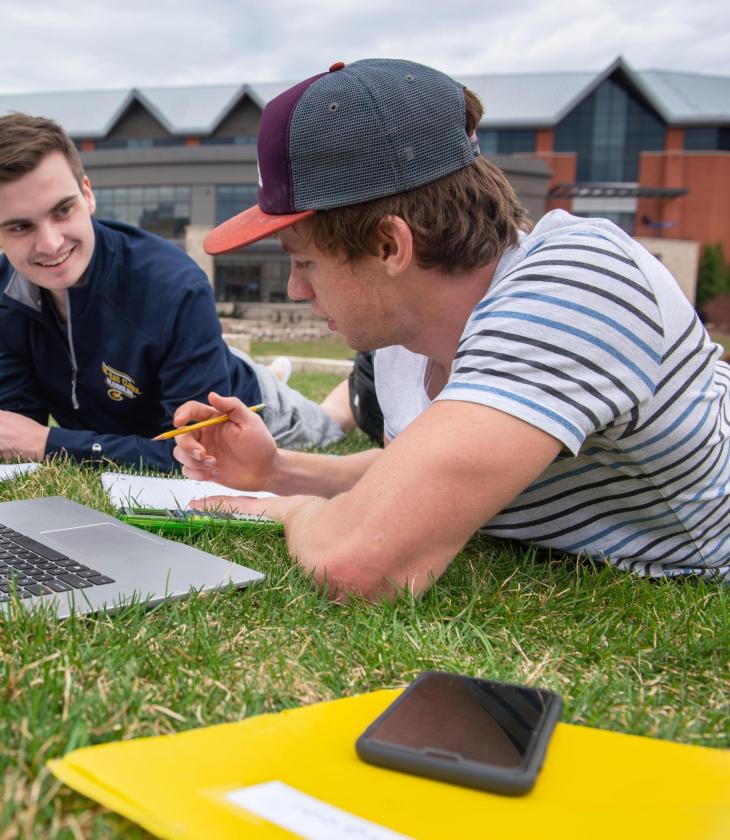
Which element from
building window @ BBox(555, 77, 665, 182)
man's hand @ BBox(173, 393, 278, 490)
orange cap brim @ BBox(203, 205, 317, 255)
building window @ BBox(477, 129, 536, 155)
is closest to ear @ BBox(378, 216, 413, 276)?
orange cap brim @ BBox(203, 205, 317, 255)

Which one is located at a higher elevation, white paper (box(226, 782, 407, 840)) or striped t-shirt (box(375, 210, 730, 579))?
striped t-shirt (box(375, 210, 730, 579))

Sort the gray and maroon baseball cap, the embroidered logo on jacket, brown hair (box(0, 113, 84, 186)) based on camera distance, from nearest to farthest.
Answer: the gray and maroon baseball cap < brown hair (box(0, 113, 84, 186)) < the embroidered logo on jacket

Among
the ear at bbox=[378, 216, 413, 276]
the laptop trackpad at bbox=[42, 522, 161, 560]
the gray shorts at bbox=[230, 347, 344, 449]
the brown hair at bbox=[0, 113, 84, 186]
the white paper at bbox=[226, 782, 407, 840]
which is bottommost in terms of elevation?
the gray shorts at bbox=[230, 347, 344, 449]

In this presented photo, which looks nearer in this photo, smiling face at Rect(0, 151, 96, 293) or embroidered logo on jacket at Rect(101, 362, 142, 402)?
smiling face at Rect(0, 151, 96, 293)

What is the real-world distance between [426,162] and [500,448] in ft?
2.10

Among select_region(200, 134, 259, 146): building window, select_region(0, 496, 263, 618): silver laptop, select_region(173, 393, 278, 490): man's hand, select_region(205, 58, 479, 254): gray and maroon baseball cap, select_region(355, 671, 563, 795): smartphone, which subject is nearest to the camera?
select_region(355, 671, 563, 795): smartphone

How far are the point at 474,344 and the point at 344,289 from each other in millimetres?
389

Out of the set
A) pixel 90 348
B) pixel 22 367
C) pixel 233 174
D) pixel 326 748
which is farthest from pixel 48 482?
pixel 233 174

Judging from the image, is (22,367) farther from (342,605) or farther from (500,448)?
(500,448)

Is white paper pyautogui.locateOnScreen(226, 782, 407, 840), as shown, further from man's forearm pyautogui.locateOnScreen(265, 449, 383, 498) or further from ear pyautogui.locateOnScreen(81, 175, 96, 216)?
ear pyautogui.locateOnScreen(81, 175, 96, 216)

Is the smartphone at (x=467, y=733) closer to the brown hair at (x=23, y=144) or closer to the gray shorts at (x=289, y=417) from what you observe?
the brown hair at (x=23, y=144)

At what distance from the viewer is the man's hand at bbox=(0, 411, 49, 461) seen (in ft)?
10.0

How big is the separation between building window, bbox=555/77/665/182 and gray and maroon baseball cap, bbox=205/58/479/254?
42371 mm

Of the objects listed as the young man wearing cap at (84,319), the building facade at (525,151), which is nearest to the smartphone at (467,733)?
the young man wearing cap at (84,319)
